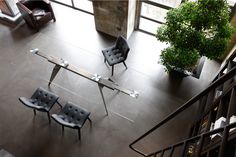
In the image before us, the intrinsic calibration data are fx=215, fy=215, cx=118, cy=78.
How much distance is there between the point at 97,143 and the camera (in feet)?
14.4

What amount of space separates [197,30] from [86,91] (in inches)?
108

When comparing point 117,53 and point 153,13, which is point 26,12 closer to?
point 117,53

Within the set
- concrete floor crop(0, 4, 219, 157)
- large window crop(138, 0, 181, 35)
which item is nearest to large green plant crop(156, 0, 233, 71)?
concrete floor crop(0, 4, 219, 157)

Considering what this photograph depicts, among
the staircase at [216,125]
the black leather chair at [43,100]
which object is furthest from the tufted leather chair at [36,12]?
the staircase at [216,125]

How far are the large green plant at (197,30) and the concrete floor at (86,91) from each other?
111 centimetres

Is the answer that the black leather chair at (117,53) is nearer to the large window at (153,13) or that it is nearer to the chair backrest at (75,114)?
the large window at (153,13)

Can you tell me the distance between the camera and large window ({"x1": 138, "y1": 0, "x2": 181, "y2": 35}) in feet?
17.2

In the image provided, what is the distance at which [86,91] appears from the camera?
5.09 m

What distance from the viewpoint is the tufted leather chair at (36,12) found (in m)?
5.80

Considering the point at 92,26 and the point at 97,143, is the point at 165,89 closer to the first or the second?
the point at 97,143

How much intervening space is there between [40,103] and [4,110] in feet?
3.30

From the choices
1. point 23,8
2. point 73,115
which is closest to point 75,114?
point 73,115

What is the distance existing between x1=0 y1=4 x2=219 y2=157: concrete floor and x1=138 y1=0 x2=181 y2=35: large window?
269 mm

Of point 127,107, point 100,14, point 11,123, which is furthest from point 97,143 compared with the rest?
point 100,14
